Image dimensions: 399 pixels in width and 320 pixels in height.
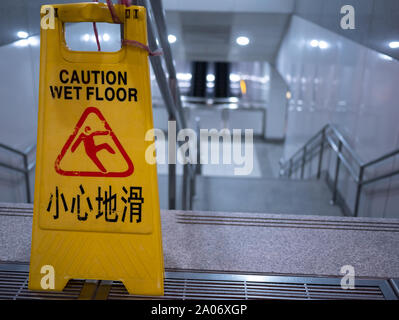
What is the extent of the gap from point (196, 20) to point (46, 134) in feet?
21.8

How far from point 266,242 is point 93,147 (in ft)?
3.68

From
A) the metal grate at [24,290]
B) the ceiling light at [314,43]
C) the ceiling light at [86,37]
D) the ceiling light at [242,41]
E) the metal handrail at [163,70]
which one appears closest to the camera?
the metal grate at [24,290]

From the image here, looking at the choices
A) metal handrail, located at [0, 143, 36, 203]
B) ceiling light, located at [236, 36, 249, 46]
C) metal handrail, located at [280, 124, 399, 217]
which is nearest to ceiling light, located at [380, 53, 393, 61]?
metal handrail, located at [280, 124, 399, 217]

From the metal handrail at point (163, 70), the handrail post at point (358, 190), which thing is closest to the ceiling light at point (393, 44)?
the handrail post at point (358, 190)

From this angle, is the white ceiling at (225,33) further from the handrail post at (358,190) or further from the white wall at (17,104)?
the white wall at (17,104)

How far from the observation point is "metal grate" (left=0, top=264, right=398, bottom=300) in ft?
5.35

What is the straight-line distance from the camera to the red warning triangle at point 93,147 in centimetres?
149

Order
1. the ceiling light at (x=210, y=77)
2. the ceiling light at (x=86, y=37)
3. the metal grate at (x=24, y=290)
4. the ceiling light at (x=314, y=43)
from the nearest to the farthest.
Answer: the metal grate at (x=24, y=290) → the ceiling light at (x=86, y=37) → the ceiling light at (x=314, y=43) → the ceiling light at (x=210, y=77)

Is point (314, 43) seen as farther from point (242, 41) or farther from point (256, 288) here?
point (256, 288)

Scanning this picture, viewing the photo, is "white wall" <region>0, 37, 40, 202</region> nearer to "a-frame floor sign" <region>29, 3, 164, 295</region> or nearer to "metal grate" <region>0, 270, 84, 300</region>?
"metal grate" <region>0, 270, 84, 300</region>

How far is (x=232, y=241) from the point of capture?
211cm

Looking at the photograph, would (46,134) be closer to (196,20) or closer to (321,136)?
(321,136)

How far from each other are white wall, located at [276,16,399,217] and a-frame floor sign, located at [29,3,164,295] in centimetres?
238

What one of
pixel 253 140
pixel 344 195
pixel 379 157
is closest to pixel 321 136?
pixel 344 195
